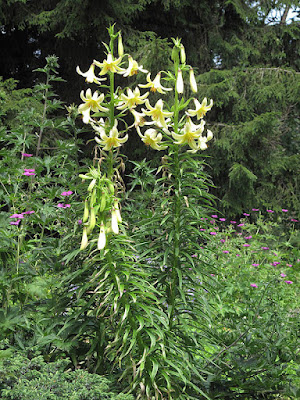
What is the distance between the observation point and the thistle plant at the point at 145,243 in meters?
2.11

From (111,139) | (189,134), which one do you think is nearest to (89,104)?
(111,139)

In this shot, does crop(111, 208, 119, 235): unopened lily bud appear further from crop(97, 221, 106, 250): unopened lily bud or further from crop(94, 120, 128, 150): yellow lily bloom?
crop(94, 120, 128, 150): yellow lily bloom

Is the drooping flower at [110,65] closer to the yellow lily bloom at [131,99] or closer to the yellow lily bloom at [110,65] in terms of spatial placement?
the yellow lily bloom at [110,65]

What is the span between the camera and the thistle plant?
2105mm

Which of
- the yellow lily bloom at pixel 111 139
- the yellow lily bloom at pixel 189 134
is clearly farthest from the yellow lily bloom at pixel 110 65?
the yellow lily bloom at pixel 189 134

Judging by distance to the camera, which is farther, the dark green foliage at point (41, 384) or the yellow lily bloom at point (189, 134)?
the yellow lily bloom at point (189, 134)

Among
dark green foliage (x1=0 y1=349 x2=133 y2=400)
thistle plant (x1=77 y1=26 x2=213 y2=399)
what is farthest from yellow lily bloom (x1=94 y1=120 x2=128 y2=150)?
dark green foliage (x1=0 y1=349 x2=133 y2=400)

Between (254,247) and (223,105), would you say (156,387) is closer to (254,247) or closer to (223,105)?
(254,247)

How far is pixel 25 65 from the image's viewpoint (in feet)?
29.6

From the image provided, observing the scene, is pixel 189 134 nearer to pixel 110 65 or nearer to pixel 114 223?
pixel 110 65

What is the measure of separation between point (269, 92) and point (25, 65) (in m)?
4.60

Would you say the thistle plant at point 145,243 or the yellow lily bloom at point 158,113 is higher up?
the yellow lily bloom at point 158,113

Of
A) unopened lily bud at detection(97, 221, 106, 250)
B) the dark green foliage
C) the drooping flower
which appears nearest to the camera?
the dark green foliage

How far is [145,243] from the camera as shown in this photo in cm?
248
